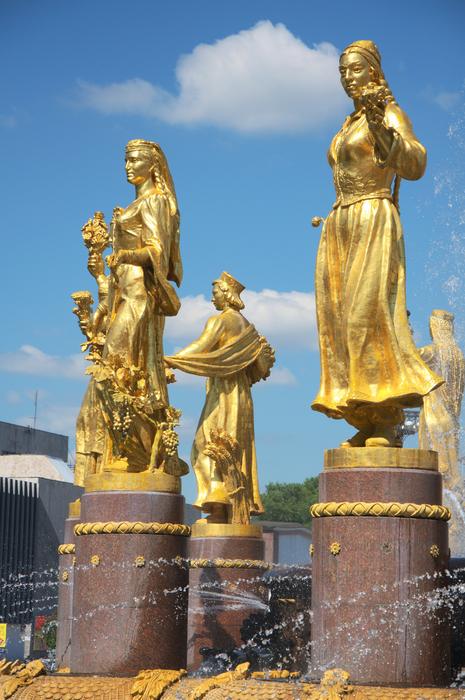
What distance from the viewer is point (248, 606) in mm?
18172

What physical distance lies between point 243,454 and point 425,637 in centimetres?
946

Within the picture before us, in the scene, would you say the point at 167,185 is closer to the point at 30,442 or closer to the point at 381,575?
the point at 381,575

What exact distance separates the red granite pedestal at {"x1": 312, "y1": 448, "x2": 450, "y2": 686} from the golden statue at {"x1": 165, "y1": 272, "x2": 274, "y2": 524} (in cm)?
820

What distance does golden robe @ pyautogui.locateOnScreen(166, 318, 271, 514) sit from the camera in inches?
768

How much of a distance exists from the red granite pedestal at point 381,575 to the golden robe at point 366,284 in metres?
0.66

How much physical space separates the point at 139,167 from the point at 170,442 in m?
3.43

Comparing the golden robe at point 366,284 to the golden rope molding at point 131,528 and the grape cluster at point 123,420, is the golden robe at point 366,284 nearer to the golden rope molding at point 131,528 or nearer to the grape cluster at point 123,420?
the golden rope molding at point 131,528

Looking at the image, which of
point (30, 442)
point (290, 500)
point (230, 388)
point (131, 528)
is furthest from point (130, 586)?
point (290, 500)

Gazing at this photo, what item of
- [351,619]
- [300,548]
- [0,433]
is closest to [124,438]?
[351,619]

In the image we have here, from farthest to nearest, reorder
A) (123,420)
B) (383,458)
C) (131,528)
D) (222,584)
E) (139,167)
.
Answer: (222,584)
(139,167)
(123,420)
(131,528)
(383,458)

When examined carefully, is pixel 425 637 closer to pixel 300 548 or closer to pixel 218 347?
pixel 218 347

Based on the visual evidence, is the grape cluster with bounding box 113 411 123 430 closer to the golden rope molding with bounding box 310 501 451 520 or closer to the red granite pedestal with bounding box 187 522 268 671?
the red granite pedestal with bounding box 187 522 268 671

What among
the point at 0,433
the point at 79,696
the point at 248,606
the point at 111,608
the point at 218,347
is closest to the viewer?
the point at 79,696

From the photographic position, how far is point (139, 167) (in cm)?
1589
